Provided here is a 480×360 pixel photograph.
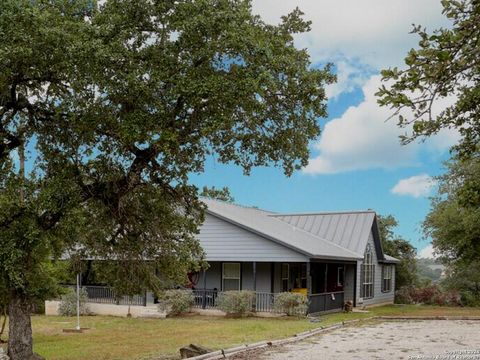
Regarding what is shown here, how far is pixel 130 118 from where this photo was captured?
9.61m

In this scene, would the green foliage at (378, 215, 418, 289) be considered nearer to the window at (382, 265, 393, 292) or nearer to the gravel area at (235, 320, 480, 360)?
the window at (382, 265, 393, 292)

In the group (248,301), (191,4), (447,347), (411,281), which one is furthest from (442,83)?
(411,281)

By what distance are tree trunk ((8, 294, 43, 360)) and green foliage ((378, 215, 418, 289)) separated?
32.3m

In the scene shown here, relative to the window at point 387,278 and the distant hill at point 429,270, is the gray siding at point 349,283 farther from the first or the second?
the distant hill at point 429,270

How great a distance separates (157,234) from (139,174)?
71.2 inches

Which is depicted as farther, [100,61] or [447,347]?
[447,347]

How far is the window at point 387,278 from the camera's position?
35062mm

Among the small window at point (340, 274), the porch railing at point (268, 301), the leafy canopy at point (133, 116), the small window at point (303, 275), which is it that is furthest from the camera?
the small window at point (340, 274)

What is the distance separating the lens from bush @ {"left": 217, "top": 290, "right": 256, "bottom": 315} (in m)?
23.2

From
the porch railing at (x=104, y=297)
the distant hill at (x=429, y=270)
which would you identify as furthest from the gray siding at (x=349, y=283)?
the distant hill at (x=429, y=270)

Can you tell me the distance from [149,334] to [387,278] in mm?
21921

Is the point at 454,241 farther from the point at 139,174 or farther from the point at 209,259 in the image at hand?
the point at 139,174

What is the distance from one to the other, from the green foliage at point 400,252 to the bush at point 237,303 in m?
20.0

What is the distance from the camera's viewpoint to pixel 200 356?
1178 centimetres
